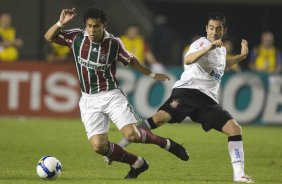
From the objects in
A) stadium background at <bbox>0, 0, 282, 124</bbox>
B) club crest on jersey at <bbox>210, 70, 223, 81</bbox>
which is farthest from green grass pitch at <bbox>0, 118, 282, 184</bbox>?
club crest on jersey at <bbox>210, 70, 223, 81</bbox>

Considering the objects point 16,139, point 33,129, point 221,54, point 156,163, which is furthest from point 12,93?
point 221,54

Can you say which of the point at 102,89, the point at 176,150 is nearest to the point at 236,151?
the point at 176,150

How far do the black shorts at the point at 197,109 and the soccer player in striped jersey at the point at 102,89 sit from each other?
0.77 m

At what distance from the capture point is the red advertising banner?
1828 cm

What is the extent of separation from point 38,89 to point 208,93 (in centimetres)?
862

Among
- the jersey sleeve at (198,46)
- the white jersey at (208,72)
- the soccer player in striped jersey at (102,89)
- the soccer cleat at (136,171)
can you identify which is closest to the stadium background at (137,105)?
the soccer cleat at (136,171)

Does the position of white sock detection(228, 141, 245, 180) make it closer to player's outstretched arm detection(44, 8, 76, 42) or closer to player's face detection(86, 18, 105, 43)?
player's face detection(86, 18, 105, 43)

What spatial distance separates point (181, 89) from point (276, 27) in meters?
12.9

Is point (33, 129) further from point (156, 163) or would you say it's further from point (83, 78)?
point (83, 78)

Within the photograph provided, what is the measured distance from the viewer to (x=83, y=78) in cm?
967

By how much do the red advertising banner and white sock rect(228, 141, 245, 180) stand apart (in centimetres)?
919

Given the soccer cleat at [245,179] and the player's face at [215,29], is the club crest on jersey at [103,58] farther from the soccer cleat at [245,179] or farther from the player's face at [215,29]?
the soccer cleat at [245,179]

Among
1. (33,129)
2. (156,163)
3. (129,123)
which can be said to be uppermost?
(129,123)

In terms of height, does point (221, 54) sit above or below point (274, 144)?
above
